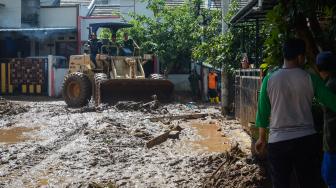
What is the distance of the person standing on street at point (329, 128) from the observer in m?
4.33

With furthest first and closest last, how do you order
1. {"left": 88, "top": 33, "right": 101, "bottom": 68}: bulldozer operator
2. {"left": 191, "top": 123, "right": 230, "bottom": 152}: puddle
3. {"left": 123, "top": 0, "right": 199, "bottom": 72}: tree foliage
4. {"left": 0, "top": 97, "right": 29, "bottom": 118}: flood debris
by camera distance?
{"left": 123, "top": 0, "right": 199, "bottom": 72}: tree foliage → {"left": 88, "top": 33, "right": 101, "bottom": 68}: bulldozer operator → {"left": 0, "top": 97, "right": 29, "bottom": 118}: flood debris → {"left": 191, "top": 123, "right": 230, "bottom": 152}: puddle

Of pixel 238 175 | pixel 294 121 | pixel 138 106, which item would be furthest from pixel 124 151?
pixel 138 106

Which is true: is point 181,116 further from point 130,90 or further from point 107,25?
point 107,25

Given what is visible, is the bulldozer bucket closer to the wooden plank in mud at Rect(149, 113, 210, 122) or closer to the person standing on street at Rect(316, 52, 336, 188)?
the wooden plank in mud at Rect(149, 113, 210, 122)

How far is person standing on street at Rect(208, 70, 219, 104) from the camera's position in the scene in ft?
67.0

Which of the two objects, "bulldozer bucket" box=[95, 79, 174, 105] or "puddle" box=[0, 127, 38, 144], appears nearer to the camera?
"puddle" box=[0, 127, 38, 144]

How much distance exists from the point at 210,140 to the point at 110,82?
652 centimetres

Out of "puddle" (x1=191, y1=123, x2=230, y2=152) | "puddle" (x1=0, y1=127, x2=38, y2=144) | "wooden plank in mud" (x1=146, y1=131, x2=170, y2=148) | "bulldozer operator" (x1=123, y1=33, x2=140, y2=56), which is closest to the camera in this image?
"wooden plank in mud" (x1=146, y1=131, x2=170, y2=148)

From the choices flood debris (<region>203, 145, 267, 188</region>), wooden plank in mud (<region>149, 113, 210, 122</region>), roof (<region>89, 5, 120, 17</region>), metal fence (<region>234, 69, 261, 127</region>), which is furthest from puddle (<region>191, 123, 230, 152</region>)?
roof (<region>89, 5, 120, 17</region>)

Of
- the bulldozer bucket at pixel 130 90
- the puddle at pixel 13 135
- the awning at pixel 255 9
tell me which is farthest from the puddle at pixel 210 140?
the bulldozer bucket at pixel 130 90

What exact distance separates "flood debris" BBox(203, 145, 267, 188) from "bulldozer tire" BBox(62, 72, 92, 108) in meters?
12.0

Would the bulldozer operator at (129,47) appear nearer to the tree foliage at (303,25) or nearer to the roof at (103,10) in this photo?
the roof at (103,10)

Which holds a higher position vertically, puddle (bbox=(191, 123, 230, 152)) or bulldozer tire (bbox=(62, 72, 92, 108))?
bulldozer tire (bbox=(62, 72, 92, 108))

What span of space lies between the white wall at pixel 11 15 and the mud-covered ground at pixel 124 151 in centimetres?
1450
